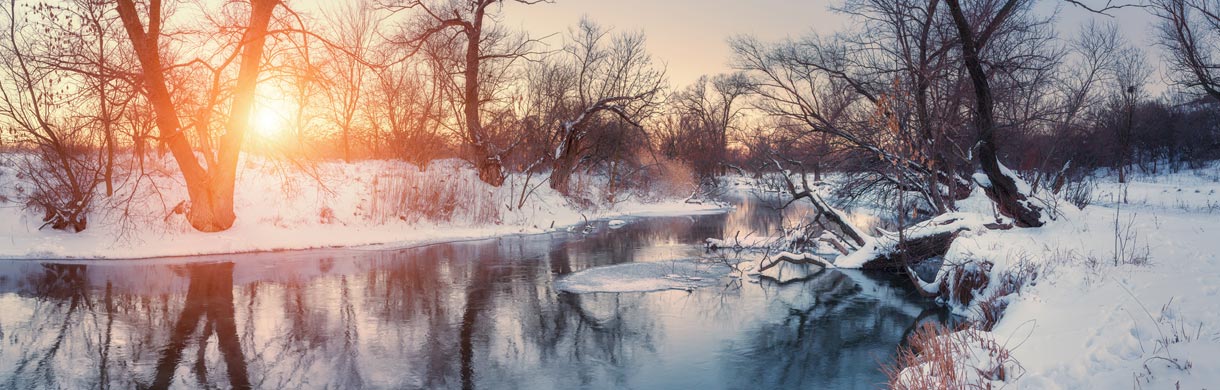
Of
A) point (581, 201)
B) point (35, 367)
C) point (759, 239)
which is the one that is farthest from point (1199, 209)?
point (35, 367)

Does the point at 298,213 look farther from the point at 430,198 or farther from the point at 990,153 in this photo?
the point at 990,153

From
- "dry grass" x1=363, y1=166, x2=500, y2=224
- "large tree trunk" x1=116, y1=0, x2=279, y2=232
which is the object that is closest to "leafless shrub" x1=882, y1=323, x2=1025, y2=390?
A: "large tree trunk" x1=116, y1=0, x2=279, y2=232

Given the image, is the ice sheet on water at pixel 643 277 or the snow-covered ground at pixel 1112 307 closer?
the snow-covered ground at pixel 1112 307

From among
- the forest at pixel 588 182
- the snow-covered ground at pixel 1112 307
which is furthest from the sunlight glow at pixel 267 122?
the snow-covered ground at pixel 1112 307

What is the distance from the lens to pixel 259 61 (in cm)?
1516

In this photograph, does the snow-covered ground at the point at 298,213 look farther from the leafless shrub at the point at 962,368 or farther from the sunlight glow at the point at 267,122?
the leafless shrub at the point at 962,368

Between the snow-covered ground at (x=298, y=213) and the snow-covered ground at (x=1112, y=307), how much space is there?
13.0 metres

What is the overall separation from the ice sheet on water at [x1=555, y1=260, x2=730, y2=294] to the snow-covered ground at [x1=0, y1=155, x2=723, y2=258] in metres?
6.25

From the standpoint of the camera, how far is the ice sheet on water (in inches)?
430

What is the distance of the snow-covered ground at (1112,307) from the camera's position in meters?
4.49

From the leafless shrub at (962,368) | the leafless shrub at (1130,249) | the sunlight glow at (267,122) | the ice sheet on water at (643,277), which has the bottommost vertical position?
the leafless shrub at (962,368)

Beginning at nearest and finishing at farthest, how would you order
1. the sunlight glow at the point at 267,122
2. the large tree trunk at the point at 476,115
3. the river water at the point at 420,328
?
1. the river water at the point at 420,328
2. the sunlight glow at the point at 267,122
3. the large tree trunk at the point at 476,115

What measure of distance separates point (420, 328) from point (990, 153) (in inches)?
363

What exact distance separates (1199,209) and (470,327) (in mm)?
25326
